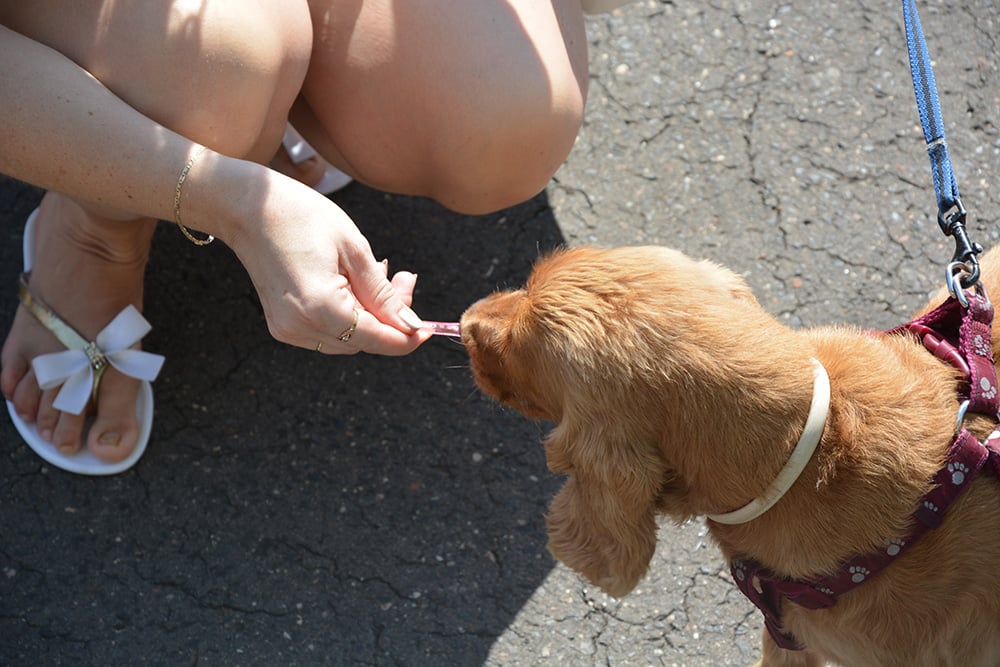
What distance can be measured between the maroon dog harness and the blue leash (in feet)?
0.29

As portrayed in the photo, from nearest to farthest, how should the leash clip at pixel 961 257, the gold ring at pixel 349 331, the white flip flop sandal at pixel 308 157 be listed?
the leash clip at pixel 961 257, the gold ring at pixel 349 331, the white flip flop sandal at pixel 308 157

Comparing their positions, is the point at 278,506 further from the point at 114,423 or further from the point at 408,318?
the point at 408,318

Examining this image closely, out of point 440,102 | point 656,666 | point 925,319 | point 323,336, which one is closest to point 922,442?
point 925,319

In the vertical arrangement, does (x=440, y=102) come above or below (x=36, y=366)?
above

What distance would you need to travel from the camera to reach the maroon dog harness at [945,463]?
1.86 metres

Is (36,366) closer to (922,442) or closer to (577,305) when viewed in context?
(577,305)

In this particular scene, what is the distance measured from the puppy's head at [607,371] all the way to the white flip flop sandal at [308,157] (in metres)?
1.43

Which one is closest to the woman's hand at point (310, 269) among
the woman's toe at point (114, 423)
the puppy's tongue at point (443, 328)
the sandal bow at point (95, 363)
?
the puppy's tongue at point (443, 328)

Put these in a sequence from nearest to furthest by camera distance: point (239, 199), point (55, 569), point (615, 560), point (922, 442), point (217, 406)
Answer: point (922, 442) < point (615, 560) < point (239, 199) < point (55, 569) < point (217, 406)

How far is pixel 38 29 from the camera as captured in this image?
7.64ft

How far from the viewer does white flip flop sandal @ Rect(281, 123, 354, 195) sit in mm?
3311

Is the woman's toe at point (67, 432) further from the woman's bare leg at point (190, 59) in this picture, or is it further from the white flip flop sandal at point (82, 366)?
the woman's bare leg at point (190, 59)

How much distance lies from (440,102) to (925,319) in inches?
53.6

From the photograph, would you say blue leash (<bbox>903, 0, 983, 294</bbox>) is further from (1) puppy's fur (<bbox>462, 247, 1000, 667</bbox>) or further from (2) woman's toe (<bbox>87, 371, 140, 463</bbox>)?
(2) woman's toe (<bbox>87, 371, 140, 463</bbox>)
